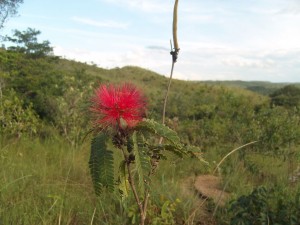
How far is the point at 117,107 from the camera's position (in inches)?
51.1

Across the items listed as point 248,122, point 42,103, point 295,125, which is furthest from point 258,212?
point 42,103

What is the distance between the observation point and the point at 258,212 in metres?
2.93

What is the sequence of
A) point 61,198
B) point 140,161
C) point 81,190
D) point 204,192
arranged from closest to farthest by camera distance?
point 140,161, point 61,198, point 81,190, point 204,192

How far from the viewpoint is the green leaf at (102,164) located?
1.31 meters

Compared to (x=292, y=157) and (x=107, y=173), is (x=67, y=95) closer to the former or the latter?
(x=292, y=157)

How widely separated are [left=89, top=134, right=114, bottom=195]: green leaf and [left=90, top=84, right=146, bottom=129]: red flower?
0.19 ft

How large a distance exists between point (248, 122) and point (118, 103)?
592cm

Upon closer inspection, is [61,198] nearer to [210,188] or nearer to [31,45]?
[210,188]

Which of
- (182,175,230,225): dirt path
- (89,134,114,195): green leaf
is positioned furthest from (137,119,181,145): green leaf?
(182,175,230,225): dirt path

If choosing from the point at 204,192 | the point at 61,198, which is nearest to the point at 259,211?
the point at 204,192

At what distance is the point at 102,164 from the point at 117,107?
8.0 inches

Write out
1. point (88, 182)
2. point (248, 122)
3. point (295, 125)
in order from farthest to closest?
point (248, 122), point (295, 125), point (88, 182)

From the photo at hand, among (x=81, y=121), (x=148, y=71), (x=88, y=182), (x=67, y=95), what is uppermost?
(x=148, y=71)

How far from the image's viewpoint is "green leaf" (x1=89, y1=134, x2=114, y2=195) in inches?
51.5
